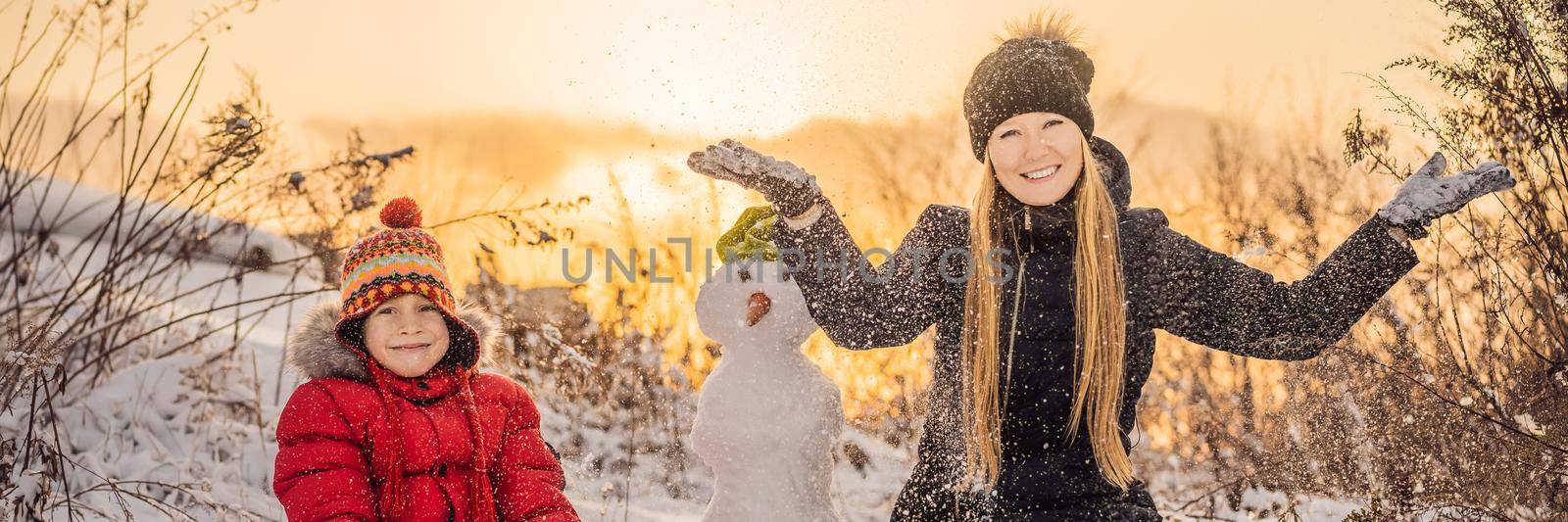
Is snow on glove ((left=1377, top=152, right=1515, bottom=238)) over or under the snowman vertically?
over

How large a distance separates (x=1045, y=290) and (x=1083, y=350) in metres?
0.16

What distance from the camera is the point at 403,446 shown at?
8.97 ft

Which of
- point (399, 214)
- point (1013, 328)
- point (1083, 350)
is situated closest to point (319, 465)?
point (399, 214)

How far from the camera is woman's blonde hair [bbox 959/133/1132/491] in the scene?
2521 millimetres

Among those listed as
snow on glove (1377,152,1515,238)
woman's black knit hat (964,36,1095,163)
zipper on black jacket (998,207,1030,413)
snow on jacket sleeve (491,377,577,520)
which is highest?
woman's black knit hat (964,36,1095,163)

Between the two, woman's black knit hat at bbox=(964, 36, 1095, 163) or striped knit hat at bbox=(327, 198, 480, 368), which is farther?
striped knit hat at bbox=(327, 198, 480, 368)

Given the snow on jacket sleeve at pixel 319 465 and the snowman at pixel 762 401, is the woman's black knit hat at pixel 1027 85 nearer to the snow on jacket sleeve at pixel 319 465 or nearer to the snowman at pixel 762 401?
the snowman at pixel 762 401

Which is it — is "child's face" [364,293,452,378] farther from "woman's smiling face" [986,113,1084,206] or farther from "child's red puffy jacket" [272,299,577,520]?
"woman's smiling face" [986,113,1084,206]

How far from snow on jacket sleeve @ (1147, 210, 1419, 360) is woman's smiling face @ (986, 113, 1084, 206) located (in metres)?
0.28

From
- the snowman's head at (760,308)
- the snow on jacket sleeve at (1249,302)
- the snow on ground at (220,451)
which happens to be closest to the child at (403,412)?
the snowman's head at (760,308)

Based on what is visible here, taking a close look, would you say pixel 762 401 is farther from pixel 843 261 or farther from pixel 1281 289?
pixel 1281 289

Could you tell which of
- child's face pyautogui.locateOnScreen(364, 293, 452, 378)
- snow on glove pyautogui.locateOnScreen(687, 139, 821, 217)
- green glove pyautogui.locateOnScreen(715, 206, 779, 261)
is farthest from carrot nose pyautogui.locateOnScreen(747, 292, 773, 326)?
child's face pyautogui.locateOnScreen(364, 293, 452, 378)

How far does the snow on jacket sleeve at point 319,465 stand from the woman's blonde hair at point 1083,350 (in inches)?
55.4

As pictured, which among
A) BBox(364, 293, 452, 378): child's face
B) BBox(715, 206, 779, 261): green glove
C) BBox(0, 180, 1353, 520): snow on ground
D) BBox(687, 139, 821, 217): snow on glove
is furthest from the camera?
BBox(0, 180, 1353, 520): snow on ground
